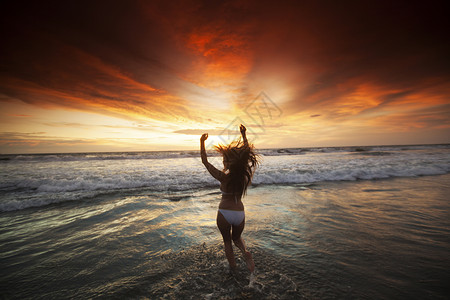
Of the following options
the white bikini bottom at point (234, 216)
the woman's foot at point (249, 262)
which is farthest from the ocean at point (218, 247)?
the white bikini bottom at point (234, 216)

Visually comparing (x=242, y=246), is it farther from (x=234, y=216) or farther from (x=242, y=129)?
(x=242, y=129)

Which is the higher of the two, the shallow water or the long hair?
the long hair

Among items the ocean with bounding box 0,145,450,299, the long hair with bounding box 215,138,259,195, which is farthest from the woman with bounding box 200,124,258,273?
the ocean with bounding box 0,145,450,299

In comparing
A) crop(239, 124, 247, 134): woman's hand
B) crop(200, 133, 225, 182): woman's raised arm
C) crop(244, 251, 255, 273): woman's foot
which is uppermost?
crop(239, 124, 247, 134): woman's hand

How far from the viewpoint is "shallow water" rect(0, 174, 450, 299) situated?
9.39 feet

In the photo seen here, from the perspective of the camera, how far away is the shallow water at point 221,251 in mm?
2863

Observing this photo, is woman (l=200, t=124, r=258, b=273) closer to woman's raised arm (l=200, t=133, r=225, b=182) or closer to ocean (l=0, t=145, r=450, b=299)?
woman's raised arm (l=200, t=133, r=225, b=182)

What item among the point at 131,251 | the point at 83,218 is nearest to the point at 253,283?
the point at 131,251

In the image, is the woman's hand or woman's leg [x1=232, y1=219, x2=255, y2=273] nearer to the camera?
woman's leg [x1=232, y1=219, x2=255, y2=273]

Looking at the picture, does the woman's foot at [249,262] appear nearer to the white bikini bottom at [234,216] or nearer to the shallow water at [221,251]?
the shallow water at [221,251]

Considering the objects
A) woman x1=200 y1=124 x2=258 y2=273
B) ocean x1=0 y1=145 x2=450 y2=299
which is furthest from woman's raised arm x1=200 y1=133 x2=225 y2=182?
ocean x1=0 y1=145 x2=450 y2=299

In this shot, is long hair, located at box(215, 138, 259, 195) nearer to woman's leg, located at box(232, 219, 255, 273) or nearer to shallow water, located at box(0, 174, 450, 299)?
woman's leg, located at box(232, 219, 255, 273)

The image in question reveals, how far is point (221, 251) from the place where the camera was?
395cm

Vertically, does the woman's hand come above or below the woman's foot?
above
